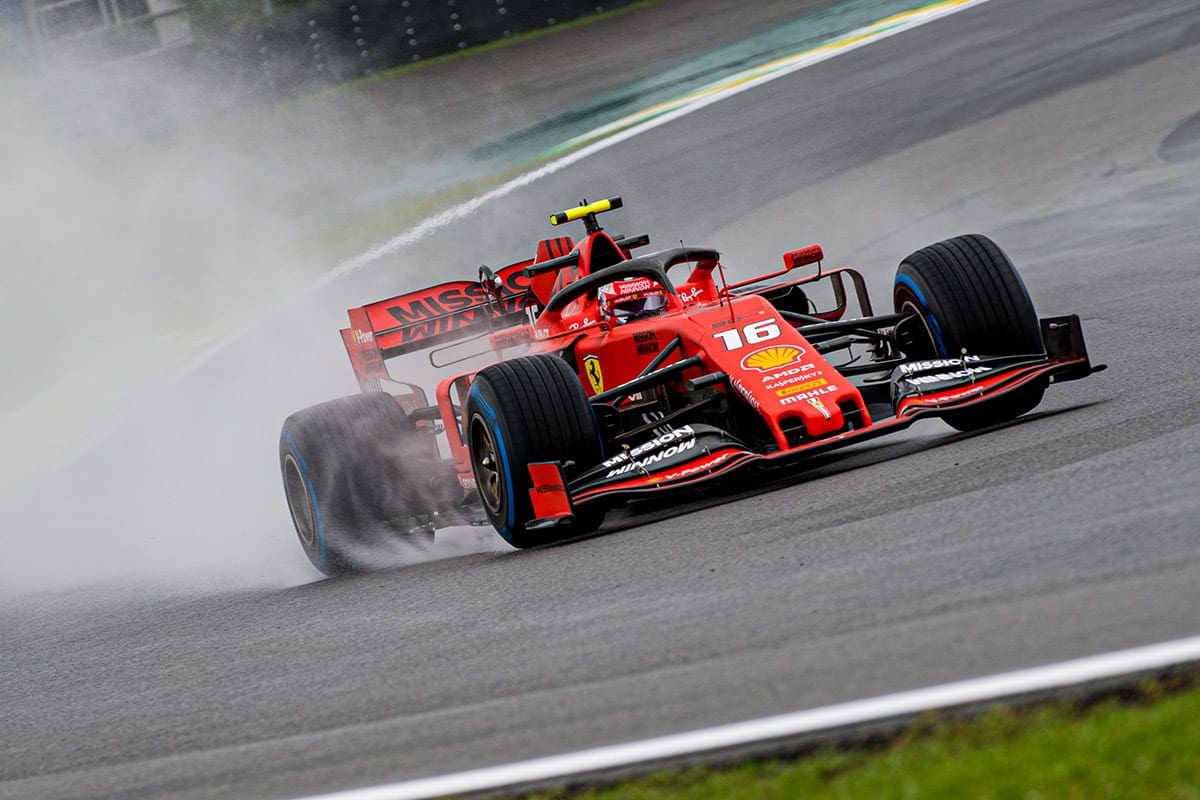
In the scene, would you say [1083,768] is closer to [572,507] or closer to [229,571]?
[572,507]

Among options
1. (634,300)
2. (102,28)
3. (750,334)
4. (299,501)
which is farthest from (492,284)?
(102,28)

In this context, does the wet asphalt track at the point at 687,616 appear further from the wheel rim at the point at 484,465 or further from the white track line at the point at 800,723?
the wheel rim at the point at 484,465

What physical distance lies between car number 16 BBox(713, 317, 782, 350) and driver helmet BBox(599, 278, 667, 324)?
3.28 ft

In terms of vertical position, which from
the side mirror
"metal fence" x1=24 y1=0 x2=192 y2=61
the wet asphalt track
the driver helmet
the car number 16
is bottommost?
the wet asphalt track

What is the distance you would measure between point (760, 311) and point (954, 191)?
849 centimetres

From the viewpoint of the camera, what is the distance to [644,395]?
845 centimetres

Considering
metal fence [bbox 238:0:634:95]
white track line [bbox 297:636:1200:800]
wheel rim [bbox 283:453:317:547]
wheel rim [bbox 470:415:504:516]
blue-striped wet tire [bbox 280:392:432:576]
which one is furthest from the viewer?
metal fence [bbox 238:0:634:95]

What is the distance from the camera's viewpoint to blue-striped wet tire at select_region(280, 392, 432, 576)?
28.4 feet

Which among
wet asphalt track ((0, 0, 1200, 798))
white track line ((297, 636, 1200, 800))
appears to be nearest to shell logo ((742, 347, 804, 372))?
wet asphalt track ((0, 0, 1200, 798))

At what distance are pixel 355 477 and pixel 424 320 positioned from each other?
1.64 meters

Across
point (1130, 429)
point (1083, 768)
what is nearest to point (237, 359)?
point (1130, 429)

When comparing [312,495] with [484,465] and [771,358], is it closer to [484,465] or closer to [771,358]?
[484,465]

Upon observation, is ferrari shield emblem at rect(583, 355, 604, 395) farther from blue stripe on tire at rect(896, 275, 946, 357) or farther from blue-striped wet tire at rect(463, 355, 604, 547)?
blue stripe on tire at rect(896, 275, 946, 357)

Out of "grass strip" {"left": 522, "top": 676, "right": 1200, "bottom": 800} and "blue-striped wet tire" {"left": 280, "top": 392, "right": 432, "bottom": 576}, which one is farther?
"blue-striped wet tire" {"left": 280, "top": 392, "right": 432, "bottom": 576}
